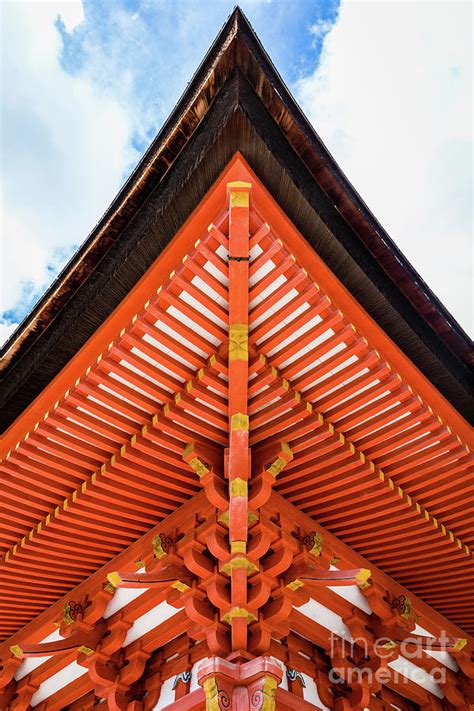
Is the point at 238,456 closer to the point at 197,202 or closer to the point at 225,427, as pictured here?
the point at 225,427

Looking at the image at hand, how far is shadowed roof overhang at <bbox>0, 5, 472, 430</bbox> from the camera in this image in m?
4.69

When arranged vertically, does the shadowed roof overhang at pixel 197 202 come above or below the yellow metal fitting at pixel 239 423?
above

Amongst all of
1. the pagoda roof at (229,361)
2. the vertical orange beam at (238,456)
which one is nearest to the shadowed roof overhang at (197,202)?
the pagoda roof at (229,361)

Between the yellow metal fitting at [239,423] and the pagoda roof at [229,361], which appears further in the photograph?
the yellow metal fitting at [239,423]

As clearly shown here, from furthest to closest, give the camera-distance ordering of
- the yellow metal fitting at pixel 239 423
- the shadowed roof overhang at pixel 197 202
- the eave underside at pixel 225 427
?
the yellow metal fitting at pixel 239 423
the eave underside at pixel 225 427
the shadowed roof overhang at pixel 197 202

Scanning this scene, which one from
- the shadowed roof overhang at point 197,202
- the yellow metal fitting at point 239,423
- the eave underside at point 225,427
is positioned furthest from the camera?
the yellow metal fitting at point 239,423

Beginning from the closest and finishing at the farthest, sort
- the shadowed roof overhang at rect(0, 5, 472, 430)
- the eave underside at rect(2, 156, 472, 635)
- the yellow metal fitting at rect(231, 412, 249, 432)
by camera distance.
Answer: the shadowed roof overhang at rect(0, 5, 472, 430) < the eave underside at rect(2, 156, 472, 635) < the yellow metal fitting at rect(231, 412, 249, 432)

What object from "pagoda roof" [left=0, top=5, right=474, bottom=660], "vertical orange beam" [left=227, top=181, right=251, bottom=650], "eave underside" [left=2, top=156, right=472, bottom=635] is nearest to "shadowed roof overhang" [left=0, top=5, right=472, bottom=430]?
"pagoda roof" [left=0, top=5, right=474, bottom=660]

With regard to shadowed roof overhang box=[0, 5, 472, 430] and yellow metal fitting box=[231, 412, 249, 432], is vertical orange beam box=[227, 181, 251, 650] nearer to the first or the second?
yellow metal fitting box=[231, 412, 249, 432]

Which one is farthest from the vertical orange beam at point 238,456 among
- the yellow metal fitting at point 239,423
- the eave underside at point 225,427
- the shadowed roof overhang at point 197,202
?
the shadowed roof overhang at point 197,202

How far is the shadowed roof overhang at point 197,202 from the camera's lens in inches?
185

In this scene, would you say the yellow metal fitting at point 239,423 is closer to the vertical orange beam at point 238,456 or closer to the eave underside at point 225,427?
the vertical orange beam at point 238,456

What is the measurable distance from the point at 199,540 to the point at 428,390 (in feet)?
8.76

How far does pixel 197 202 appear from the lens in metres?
4.75
